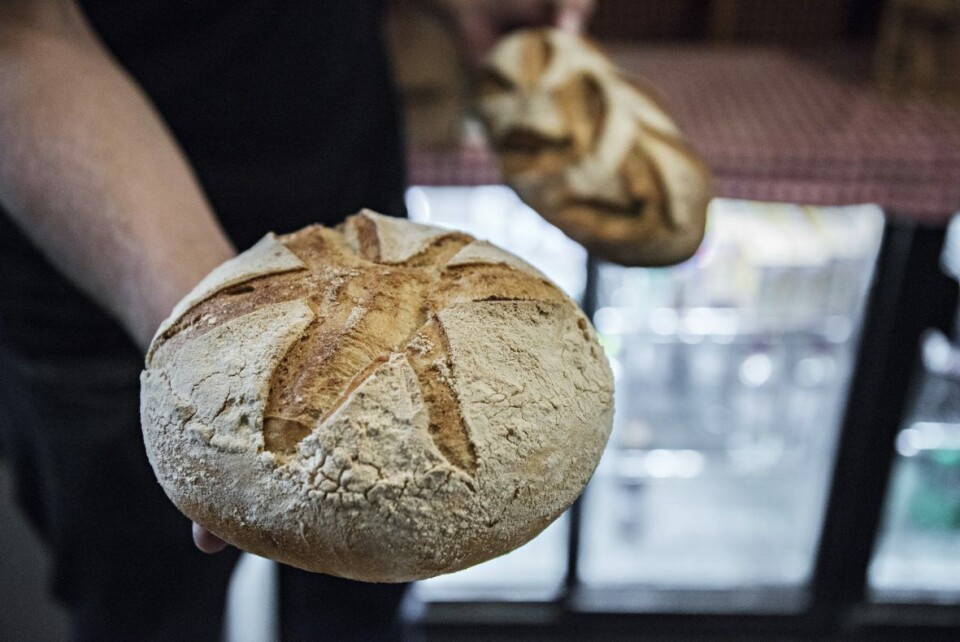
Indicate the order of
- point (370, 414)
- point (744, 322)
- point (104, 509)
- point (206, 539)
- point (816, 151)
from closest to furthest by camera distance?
point (370, 414)
point (206, 539)
point (104, 509)
point (816, 151)
point (744, 322)

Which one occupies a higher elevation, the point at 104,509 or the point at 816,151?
Result: the point at 816,151

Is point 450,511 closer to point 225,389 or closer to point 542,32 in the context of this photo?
point 225,389

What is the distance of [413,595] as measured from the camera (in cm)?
226

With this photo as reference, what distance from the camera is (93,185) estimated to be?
2.62 feet

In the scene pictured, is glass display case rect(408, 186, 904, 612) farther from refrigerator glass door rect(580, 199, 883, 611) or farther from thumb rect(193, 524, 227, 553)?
thumb rect(193, 524, 227, 553)

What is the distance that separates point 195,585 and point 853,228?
1868mm

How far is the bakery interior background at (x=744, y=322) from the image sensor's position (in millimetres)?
1602

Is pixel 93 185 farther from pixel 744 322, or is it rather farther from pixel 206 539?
pixel 744 322

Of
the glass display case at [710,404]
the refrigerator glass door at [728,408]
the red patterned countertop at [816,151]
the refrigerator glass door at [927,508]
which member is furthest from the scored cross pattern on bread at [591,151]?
the refrigerator glass door at [927,508]

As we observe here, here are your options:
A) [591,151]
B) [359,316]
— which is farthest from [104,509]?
[591,151]

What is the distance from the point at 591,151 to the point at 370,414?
2.87 feet

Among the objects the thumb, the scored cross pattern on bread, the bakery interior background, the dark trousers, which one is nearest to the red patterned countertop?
the bakery interior background

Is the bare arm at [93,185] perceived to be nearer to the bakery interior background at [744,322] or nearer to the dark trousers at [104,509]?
the dark trousers at [104,509]

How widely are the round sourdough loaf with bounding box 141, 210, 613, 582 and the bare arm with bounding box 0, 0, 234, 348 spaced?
96 mm
